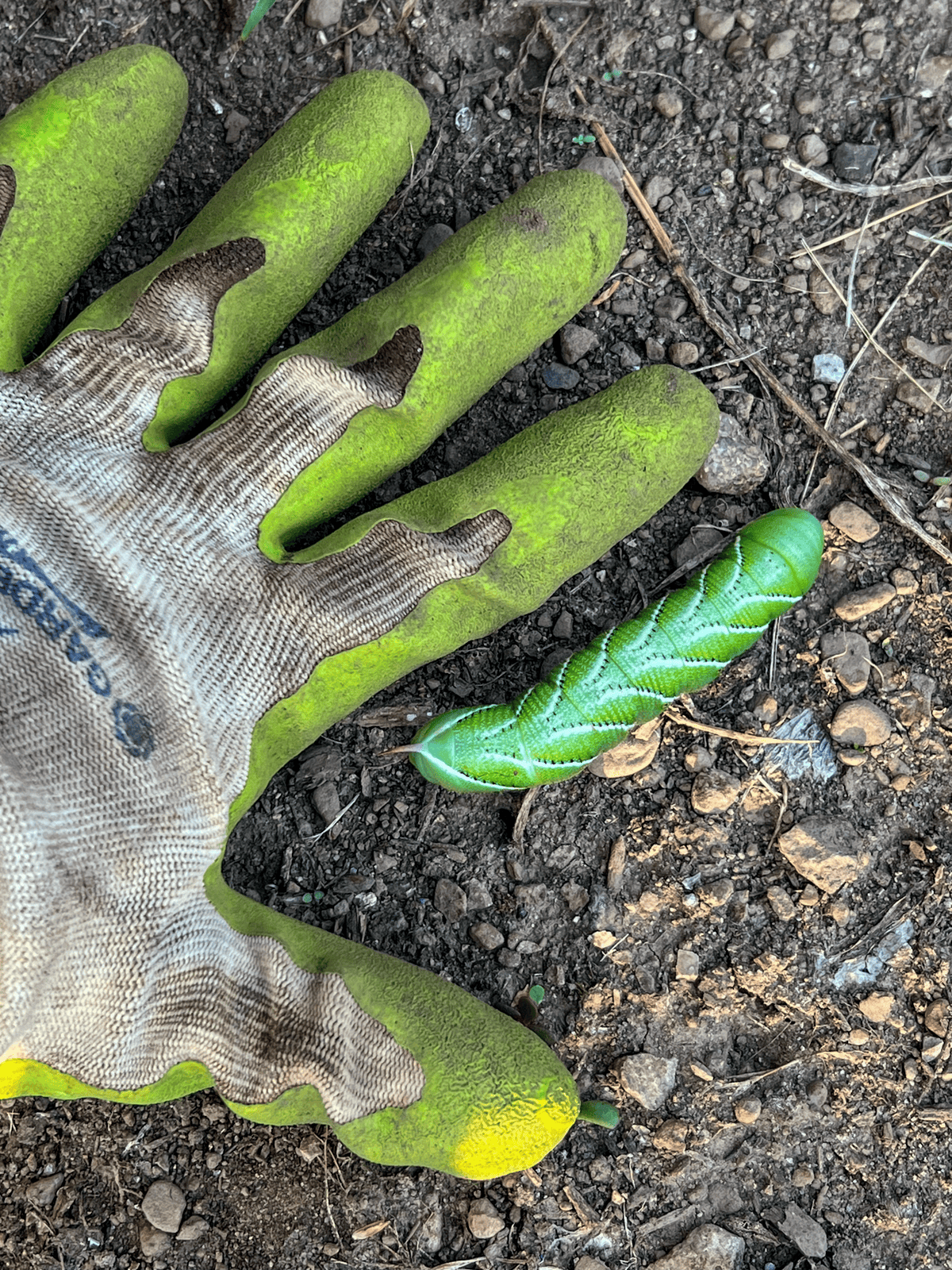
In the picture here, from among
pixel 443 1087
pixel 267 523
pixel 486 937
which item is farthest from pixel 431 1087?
pixel 267 523

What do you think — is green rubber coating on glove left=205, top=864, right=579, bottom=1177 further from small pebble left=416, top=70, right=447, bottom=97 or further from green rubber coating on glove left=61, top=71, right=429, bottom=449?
small pebble left=416, top=70, right=447, bottom=97

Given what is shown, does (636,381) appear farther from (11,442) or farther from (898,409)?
(11,442)

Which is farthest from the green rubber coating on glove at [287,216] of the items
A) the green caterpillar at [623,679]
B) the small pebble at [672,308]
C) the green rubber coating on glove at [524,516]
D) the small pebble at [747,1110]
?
the small pebble at [747,1110]

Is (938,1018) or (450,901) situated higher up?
(450,901)

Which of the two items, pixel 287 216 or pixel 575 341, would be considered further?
pixel 575 341

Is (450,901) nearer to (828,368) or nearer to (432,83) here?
(828,368)

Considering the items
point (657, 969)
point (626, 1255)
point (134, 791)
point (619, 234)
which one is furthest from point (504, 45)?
point (626, 1255)
